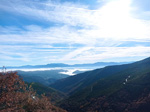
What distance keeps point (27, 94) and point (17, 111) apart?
14.9ft

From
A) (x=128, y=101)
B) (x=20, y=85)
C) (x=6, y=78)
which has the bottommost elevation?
(x=128, y=101)

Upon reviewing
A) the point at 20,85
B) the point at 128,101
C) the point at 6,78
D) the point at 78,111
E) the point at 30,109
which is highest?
the point at 6,78

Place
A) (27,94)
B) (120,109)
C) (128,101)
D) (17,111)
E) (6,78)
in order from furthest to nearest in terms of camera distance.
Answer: (128,101), (120,109), (27,94), (6,78), (17,111)

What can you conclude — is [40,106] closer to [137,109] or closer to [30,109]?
[30,109]

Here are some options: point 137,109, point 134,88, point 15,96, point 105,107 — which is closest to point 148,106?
point 137,109

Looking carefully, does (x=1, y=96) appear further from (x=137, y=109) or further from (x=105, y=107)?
(x=105, y=107)

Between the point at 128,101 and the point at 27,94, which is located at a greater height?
the point at 27,94

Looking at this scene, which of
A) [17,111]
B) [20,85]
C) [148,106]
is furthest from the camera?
[148,106]

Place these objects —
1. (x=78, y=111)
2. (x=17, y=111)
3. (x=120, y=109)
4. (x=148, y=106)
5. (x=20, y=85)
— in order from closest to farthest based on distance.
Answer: (x=17, y=111), (x=20, y=85), (x=148, y=106), (x=120, y=109), (x=78, y=111)

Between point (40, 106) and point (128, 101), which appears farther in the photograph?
point (128, 101)

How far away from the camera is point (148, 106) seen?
2025 inches

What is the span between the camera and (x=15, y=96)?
1614 cm

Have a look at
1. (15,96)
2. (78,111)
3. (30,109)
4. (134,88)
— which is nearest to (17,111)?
(15,96)

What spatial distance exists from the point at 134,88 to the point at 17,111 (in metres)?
78.2
